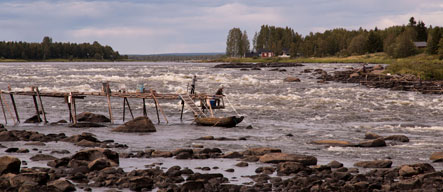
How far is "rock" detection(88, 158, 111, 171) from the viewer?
20.6 m

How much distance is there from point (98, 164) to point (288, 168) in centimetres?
700

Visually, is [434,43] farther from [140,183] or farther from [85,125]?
[140,183]

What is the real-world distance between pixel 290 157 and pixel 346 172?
312 cm

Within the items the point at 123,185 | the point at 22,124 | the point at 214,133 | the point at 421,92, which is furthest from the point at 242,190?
the point at 421,92

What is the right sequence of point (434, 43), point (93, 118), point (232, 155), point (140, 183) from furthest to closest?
point (434, 43), point (93, 118), point (232, 155), point (140, 183)

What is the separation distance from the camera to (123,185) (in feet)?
59.8

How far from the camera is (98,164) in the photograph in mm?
20812

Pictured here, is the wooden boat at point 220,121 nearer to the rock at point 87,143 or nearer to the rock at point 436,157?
the rock at point 87,143

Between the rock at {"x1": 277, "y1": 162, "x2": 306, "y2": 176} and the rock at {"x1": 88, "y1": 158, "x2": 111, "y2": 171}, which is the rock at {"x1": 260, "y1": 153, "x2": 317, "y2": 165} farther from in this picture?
the rock at {"x1": 88, "y1": 158, "x2": 111, "y2": 171}

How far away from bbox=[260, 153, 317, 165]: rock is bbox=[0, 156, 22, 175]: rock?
9410mm

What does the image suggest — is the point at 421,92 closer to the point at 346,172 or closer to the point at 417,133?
the point at 417,133

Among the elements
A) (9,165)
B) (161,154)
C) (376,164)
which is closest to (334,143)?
(376,164)

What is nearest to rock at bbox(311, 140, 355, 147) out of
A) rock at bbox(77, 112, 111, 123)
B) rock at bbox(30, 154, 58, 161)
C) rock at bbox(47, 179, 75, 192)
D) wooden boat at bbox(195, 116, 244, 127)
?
wooden boat at bbox(195, 116, 244, 127)

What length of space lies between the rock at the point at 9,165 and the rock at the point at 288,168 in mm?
9174
